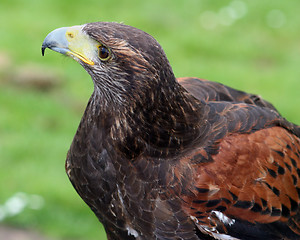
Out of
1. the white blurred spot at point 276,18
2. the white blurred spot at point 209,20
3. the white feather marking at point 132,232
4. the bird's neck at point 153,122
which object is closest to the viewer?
the bird's neck at point 153,122

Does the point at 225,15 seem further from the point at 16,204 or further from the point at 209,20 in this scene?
the point at 16,204

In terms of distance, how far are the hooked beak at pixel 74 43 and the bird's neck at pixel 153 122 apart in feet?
1.32

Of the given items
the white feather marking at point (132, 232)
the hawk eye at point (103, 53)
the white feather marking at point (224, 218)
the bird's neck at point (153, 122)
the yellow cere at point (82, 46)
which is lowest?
the white feather marking at point (224, 218)

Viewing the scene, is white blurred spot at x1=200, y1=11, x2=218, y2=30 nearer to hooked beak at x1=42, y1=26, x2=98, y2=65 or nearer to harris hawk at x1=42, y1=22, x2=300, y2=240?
harris hawk at x1=42, y1=22, x2=300, y2=240

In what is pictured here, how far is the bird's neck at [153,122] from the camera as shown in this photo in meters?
4.18

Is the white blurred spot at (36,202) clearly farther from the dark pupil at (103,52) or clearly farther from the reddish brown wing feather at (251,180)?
the dark pupil at (103,52)

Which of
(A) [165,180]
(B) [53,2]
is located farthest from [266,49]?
(A) [165,180]

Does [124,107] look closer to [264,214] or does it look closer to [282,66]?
[264,214]

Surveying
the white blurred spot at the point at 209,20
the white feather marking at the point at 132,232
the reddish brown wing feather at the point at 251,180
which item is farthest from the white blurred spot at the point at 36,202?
the white blurred spot at the point at 209,20

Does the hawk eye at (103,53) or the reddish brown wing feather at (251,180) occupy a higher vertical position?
the hawk eye at (103,53)

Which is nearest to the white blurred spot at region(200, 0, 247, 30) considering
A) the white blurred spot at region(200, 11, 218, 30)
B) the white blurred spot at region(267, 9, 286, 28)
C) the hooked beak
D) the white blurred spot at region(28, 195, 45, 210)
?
the white blurred spot at region(200, 11, 218, 30)

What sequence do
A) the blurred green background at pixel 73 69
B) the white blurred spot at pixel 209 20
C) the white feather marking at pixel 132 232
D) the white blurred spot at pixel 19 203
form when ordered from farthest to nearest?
the white blurred spot at pixel 209 20, the blurred green background at pixel 73 69, the white blurred spot at pixel 19 203, the white feather marking at pixel 132 232

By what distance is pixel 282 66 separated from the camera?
10.6 m

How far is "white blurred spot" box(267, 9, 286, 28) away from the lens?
38.2ft
